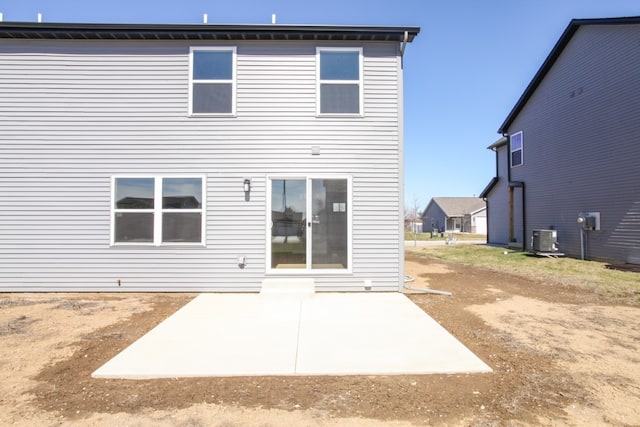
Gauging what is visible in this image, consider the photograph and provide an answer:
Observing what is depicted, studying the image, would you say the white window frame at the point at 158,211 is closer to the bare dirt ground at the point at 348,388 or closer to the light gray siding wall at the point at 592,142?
the bare dirt ground at the point at 348,388

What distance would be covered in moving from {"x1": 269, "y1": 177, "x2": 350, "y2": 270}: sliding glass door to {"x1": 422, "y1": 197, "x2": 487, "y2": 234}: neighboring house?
38.0 meters

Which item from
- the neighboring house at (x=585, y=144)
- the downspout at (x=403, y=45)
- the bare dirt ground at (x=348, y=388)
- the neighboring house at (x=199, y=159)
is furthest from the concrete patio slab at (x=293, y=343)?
the neighboring house at (x=585, y=144)

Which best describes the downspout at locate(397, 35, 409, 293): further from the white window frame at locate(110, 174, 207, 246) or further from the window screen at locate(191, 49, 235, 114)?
the white window frame at locate(110, 174, 207, 246)

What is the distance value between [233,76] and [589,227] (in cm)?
1209

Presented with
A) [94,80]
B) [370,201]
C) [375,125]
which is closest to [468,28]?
[375,125]

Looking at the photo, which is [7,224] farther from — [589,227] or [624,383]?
[589,227]

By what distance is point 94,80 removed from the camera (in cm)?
688

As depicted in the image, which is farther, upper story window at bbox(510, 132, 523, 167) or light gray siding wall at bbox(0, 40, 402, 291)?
upper story window at bbox(510, 132, 523, 167)

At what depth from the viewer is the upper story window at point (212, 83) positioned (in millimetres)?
6898

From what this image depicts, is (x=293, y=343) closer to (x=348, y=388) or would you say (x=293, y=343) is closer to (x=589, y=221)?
(x=348, y=388)

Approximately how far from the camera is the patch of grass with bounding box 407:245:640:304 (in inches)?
288

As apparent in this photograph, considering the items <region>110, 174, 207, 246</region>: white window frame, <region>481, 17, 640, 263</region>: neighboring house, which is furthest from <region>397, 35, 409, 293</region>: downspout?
<region>481, 17, 640, 263</region>: neighboring house

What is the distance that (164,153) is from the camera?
269 inches

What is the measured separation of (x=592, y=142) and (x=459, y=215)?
1308 inches
